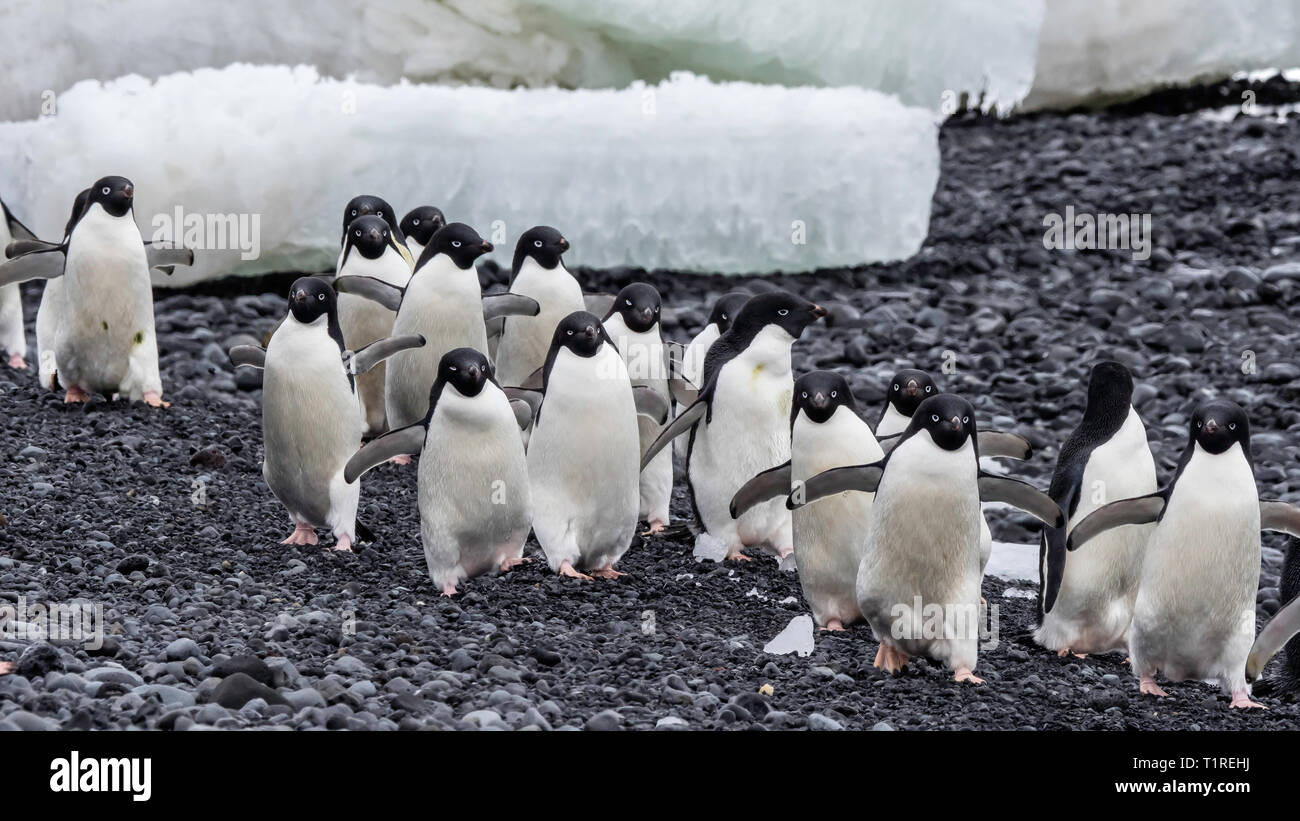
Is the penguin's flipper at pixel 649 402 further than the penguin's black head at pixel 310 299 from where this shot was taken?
Yes

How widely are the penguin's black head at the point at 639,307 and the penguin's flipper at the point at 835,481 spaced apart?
1.32 m

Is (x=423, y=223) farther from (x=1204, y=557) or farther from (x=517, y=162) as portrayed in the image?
(x=1204, y=557)

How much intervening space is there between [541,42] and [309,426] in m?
5.26

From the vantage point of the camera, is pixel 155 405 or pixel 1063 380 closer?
pixel 155 405

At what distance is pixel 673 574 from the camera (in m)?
5.10

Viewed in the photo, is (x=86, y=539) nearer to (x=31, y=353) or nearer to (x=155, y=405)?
(x=155, y=405)

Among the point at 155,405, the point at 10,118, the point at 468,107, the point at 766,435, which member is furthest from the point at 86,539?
the point at 10,118

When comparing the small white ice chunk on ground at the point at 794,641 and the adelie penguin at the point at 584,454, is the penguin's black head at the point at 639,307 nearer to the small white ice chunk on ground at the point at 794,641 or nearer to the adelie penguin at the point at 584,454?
the adelie penguin at the point at 584,454

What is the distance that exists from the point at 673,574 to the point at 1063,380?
3.64m

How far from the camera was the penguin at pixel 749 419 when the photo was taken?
5.26m

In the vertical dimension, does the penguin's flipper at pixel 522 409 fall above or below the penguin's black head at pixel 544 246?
below

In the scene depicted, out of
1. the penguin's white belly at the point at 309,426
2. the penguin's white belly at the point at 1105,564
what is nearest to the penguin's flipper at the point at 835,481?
the penguin's white belly at the point at 1105,564

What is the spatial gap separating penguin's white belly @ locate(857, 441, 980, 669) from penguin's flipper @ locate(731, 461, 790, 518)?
20.1 inches

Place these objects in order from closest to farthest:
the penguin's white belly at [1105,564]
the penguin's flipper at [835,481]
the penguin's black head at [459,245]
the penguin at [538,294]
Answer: the penguin's flipper at [835,481], the penguin's white belly at [1105,564], the penguin's black head at [459,245], the penguin at [538,294]
